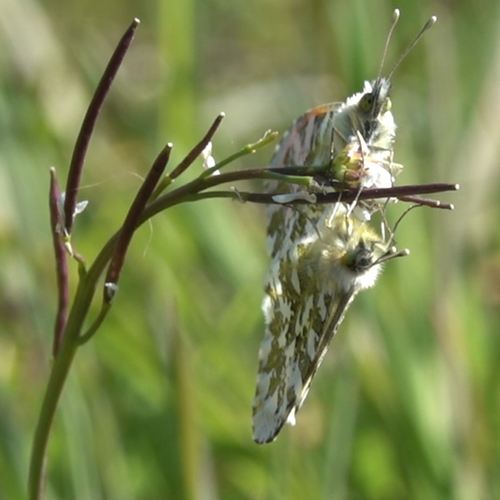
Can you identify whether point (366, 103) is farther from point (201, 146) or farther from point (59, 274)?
point (59, 274)

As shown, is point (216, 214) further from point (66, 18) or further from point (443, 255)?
point (66, 18)

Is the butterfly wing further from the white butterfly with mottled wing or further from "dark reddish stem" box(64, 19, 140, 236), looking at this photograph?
"dark reddish stem" box(64, 19, 140, 236)

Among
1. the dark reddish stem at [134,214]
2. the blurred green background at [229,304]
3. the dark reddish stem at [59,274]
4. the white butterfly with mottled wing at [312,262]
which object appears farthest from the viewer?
the blurred green background at [229,304]

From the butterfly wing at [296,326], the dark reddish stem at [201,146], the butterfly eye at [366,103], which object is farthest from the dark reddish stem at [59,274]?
the butterfly eye at [366,103]

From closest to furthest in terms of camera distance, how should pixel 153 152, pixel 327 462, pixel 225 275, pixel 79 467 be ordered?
1. pixel 79 467
2. pixel 327 462
3. pixel 225 275
4. pixel 153 152

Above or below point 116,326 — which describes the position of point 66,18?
above

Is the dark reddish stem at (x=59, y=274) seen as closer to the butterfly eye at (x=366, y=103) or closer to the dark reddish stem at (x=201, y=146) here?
the dark reddish stem at (x=201, y=146)

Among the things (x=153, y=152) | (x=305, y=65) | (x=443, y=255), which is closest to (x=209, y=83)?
(x=305, y=65)

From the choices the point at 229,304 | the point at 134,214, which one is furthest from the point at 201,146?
the point at 229,304
